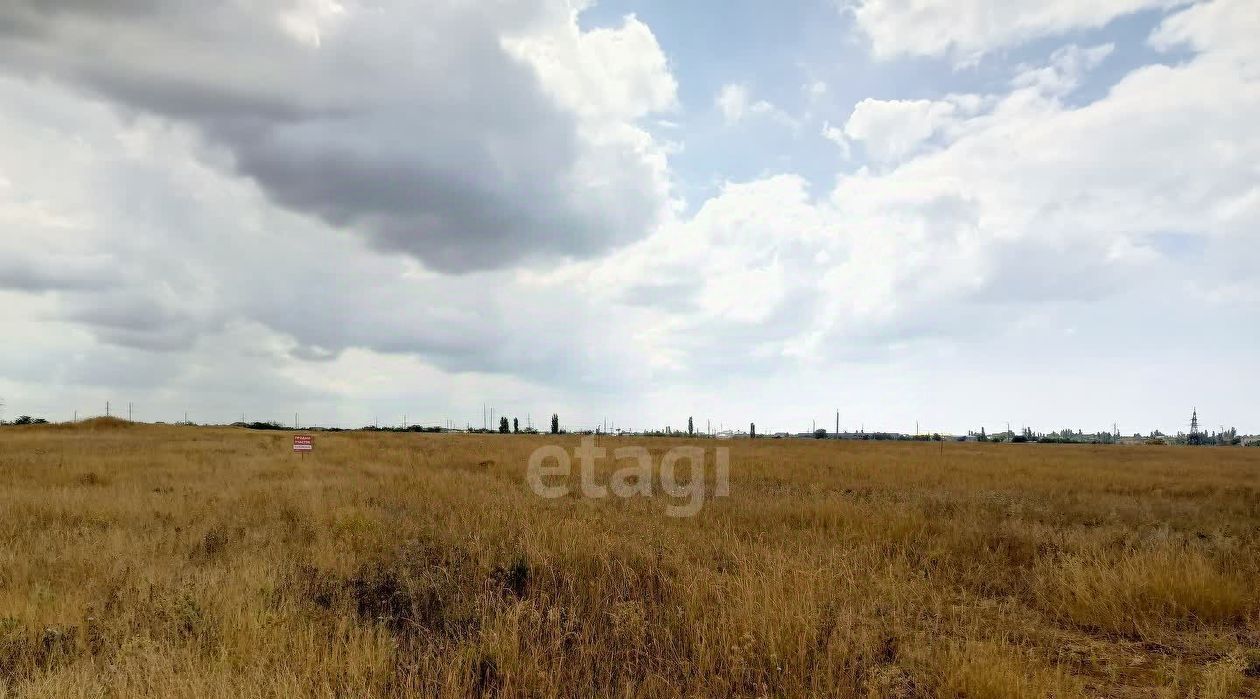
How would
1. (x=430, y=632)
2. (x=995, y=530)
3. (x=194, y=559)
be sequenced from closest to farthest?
(x=430, y=632) < (x=194, y=559) < (x=995, y=530)

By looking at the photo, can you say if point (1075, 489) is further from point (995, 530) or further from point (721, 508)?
point (721, 508)

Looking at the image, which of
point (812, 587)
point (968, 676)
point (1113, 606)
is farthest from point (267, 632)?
point (1113, 606)

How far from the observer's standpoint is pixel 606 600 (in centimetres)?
611

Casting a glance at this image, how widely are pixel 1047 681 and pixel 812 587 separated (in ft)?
6.60

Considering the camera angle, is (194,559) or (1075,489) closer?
(194,559)

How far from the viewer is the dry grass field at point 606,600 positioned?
15.1ft

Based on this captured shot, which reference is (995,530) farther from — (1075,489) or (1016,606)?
(1075,489)

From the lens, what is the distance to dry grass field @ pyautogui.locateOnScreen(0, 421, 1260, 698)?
4.60 metres

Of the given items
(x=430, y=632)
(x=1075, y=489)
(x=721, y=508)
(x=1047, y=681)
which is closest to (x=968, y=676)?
(x=1047, y=681)

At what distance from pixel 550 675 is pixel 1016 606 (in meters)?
5.41

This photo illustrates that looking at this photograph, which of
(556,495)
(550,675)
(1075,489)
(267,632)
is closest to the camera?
(550,675)

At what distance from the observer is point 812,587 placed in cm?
612

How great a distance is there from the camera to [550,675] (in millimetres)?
4496

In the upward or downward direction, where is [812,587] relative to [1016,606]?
upward
